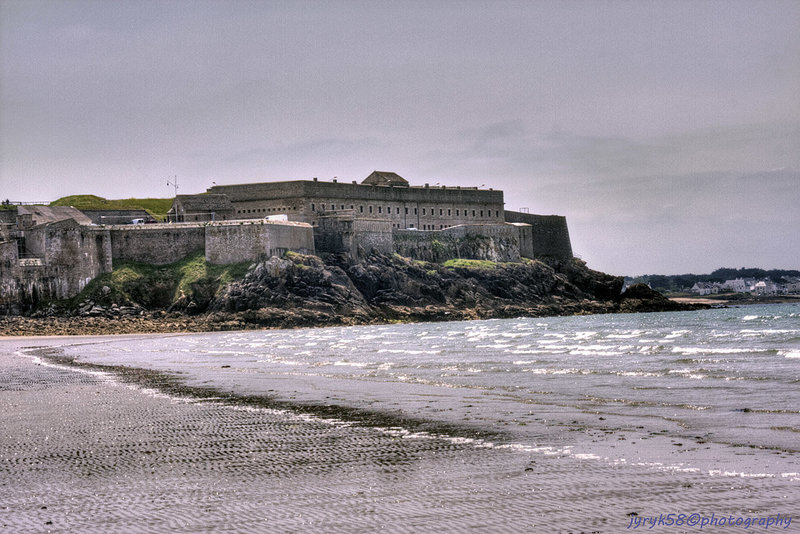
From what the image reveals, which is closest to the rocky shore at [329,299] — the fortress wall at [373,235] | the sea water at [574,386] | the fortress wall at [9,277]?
the fortress wall at [373,235]

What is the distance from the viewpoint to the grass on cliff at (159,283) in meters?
66.6

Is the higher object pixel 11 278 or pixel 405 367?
pixel 11 278

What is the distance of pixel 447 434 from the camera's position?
12.7 metres

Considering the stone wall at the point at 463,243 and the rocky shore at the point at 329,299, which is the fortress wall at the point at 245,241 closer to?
the rocky shore at the point at 329,299

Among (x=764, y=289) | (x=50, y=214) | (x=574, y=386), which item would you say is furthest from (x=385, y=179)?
(x=764, y=289)

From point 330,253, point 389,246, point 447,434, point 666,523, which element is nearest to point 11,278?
point 330,253

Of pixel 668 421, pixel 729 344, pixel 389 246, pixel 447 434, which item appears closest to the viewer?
pixel 447 434

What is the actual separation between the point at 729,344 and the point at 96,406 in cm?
2579

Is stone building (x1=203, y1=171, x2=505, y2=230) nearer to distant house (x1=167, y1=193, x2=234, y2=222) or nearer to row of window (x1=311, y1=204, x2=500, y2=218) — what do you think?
row of window (x1=311, y1=204, x2=500, y2=218)

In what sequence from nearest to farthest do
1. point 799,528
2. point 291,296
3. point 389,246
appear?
point 799,528 < point 291,296 < point 389,246

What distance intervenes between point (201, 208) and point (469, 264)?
1099 inches

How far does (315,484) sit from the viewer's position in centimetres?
927

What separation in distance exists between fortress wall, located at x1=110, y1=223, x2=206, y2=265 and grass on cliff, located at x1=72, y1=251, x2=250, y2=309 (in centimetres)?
101

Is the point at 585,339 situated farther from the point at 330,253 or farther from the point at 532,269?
the point at 532,269
